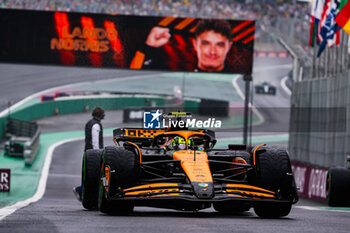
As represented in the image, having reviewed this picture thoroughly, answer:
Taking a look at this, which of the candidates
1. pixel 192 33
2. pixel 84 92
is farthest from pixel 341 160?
pixel 84 92

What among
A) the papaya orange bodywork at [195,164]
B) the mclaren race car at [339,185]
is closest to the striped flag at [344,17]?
the mclaren race car at [339,185]

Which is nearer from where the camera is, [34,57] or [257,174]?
[257,174]

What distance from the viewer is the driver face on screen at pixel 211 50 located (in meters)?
34.9

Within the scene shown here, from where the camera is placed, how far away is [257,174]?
935 centimetres

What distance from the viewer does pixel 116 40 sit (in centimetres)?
3444

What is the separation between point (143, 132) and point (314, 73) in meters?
19.4

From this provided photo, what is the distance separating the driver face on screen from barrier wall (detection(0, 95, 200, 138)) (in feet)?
35.8

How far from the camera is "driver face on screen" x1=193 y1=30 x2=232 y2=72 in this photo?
34938 millimetres

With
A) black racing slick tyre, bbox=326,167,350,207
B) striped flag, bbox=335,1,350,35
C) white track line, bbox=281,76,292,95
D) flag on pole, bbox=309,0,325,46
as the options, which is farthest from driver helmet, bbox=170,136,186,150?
white track line, bbox=281,76,292,95

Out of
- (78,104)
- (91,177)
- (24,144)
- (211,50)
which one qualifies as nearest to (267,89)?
(78,104)

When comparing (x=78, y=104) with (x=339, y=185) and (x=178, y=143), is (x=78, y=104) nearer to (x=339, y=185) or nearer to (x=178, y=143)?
(x=339, y=185)

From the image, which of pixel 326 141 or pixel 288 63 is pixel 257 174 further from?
pixel 288 63

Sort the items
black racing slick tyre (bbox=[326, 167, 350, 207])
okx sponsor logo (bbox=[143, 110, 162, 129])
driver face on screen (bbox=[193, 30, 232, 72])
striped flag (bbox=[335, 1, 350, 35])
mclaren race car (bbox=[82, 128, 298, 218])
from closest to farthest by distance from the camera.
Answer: mclaren race car (bbox=[82, 128, 298, 218])
okx sponsor logo (bbox=[143, 110, 162, 129])
black racing slick tyre (bbox=[326, 167, 350, 207])
striped flag (bbox=[335, 1, 350, 35])
driver face on screen (bbox=[193, 30, 232, 72])

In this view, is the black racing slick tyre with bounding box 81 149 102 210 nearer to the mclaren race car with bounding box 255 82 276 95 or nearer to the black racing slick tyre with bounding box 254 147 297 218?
the black racing slick tyre with bounding box 254 147 297 218
